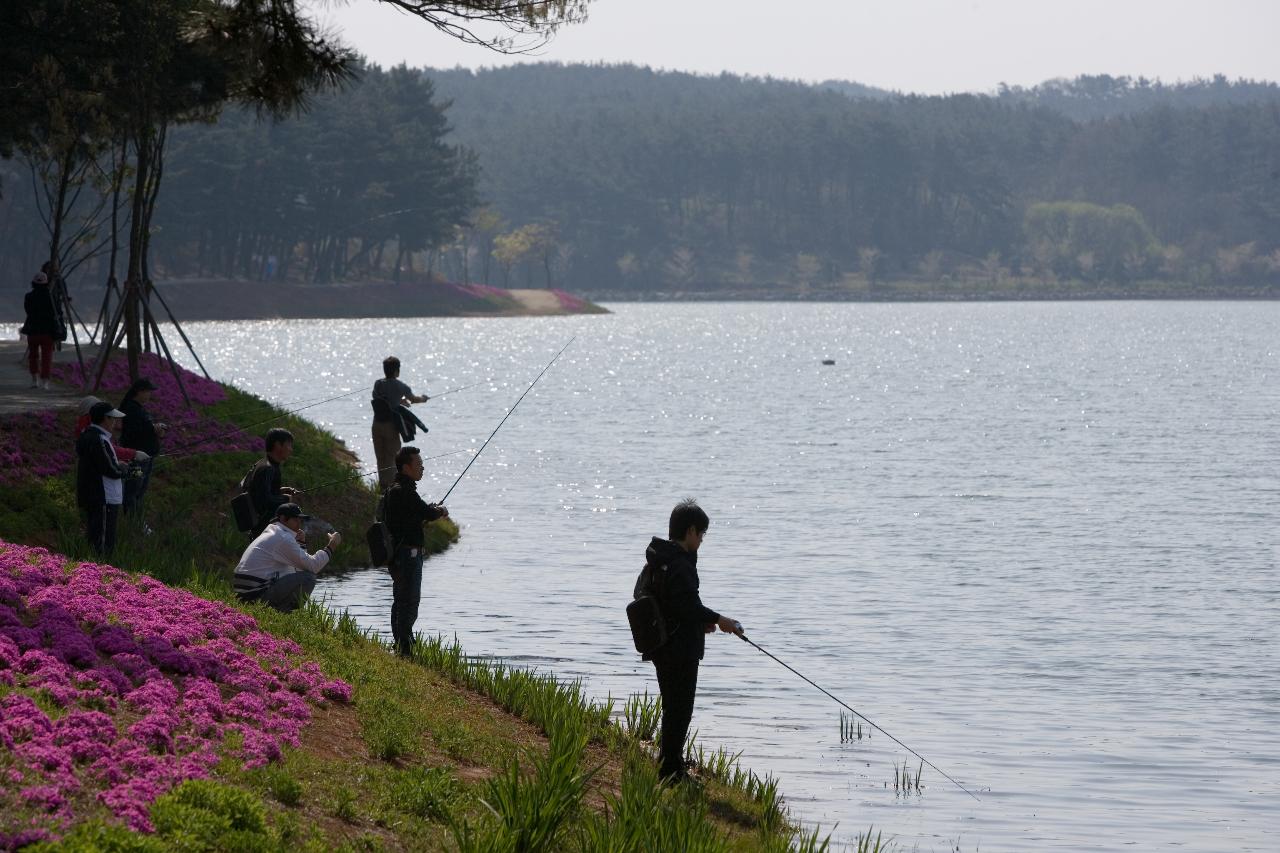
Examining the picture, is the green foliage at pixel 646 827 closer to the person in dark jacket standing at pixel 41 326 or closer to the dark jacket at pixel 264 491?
the dark jacket at pixel 264 491

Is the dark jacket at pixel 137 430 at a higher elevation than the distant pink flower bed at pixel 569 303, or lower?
lower

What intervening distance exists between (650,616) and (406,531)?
3.87 m

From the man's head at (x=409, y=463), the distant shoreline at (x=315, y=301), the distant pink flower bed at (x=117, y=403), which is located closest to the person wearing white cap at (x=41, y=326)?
the distant pink flower bed at (x=117, y=403)

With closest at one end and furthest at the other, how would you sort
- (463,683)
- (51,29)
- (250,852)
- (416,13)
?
(250,852)
(463,683)
(416,13)
(51,29)

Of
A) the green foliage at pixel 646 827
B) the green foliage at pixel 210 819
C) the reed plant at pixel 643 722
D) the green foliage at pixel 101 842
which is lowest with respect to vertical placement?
the reed plant at pixel 643 722

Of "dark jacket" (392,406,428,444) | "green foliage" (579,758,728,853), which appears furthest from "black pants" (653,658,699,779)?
"dark jacket" (392,406,428,444)

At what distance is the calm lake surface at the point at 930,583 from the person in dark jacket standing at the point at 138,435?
2.58 m

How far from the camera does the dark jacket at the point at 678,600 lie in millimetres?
11727

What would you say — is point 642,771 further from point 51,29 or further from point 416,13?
point 51,29

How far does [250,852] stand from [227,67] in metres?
21.6

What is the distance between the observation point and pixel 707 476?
42406 millimetres

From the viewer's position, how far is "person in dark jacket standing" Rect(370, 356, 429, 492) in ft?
82.5

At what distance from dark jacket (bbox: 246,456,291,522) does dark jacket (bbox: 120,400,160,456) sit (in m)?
4.52

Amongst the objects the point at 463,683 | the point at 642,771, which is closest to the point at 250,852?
the point at 642,771
